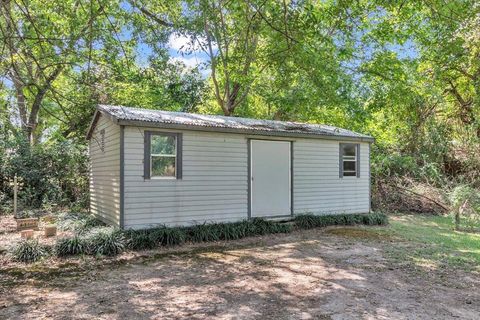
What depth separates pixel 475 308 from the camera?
3.94 m

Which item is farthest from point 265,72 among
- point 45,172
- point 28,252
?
point 28,252

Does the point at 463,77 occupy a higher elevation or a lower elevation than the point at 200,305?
higher

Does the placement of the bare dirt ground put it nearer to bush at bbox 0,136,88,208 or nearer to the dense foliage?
the dense foliage

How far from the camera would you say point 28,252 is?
5.74m

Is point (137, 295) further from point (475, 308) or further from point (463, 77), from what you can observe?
point (463, 77)

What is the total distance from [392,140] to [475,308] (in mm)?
11491

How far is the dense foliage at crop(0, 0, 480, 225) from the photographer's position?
5.70 m

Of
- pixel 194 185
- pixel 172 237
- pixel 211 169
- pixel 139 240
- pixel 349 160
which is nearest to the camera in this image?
pixel 139 240

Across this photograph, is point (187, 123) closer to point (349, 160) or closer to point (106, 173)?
point (106, 173)

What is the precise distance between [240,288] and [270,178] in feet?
15.3

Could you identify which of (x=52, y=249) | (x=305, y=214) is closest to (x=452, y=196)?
(x=305, y=214)

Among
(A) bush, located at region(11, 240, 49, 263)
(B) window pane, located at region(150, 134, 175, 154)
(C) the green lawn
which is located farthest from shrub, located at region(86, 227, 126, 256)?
(C) the green lawn

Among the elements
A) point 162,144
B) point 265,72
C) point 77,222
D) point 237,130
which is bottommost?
point 77,222

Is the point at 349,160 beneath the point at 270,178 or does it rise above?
above
